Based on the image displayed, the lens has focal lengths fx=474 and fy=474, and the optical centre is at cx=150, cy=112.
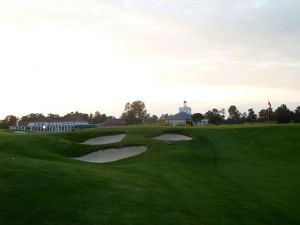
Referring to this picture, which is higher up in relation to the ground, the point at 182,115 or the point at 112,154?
the point at 182,115

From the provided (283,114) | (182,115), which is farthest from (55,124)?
(283,114)

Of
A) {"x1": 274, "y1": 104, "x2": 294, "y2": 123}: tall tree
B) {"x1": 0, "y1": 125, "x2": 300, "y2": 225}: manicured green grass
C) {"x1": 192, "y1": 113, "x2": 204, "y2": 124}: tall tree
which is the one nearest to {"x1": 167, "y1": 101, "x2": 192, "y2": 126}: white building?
{"x1": 274, "y1": 104, "x2": 294, "y2": 123}: tall tree

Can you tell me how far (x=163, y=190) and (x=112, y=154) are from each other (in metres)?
15.5

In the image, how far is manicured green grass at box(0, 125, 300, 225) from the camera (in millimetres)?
12023

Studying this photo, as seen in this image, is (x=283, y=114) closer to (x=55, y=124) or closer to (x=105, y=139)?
(x=105, y=139)

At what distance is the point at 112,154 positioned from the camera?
3117 cm

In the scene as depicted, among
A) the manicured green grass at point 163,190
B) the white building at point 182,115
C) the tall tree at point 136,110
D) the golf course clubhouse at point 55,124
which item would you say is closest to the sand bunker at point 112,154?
the manicured green grass at point 163,190

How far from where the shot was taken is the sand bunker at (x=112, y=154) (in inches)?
1183

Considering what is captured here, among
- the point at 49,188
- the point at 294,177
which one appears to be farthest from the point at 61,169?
the point at 294,177

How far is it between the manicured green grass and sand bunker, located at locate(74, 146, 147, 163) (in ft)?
5.74

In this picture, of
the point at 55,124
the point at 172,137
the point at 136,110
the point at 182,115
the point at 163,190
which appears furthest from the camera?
the point at 136,110

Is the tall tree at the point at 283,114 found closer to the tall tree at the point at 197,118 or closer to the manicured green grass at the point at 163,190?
the tall tree at the point at 197,118

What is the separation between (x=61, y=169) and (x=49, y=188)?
147 inches

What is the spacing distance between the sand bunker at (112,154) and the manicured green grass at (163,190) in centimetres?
175
